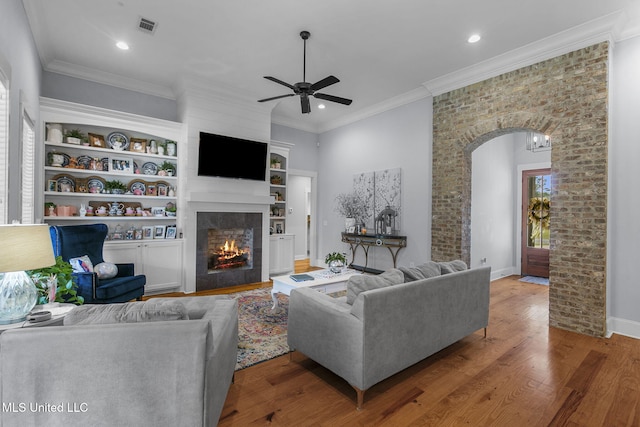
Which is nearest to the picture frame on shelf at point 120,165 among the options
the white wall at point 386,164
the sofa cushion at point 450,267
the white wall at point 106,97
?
the white wall at point 106,97

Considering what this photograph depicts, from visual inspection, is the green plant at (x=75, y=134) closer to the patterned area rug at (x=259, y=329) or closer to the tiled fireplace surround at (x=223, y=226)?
the tiled fireplace surround at (x=223, y=226)

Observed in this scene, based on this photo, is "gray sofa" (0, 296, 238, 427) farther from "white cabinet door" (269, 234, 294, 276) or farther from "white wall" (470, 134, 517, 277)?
"white wall" (470, 134, 517, 277)

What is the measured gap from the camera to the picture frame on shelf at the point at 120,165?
4.72m

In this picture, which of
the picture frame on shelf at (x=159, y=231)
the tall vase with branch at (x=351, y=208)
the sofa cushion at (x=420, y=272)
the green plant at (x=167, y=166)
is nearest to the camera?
the sofa cushion at (x=420, y=272)

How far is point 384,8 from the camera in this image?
3203 millimetres

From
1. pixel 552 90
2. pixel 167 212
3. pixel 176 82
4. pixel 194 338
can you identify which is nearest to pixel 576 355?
pixel 552 90

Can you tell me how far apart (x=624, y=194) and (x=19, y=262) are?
5.30m

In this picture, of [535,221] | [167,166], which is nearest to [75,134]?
[167,166]

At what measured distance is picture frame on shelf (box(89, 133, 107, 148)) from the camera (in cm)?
457

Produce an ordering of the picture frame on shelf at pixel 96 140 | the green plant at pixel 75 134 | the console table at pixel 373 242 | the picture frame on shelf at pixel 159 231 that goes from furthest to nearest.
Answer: the console table at pixel 373 242 → the picture frame on shelf at pixel 159 231 → the picture frame on shelf at pixel 96 140 → the green plant at pixel 75 134

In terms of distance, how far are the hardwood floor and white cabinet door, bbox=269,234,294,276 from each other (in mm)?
3475

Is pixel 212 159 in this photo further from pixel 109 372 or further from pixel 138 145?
pixel 109 372

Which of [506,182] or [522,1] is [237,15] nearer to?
[522,1]

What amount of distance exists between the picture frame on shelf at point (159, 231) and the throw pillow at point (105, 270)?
118 centimetres
